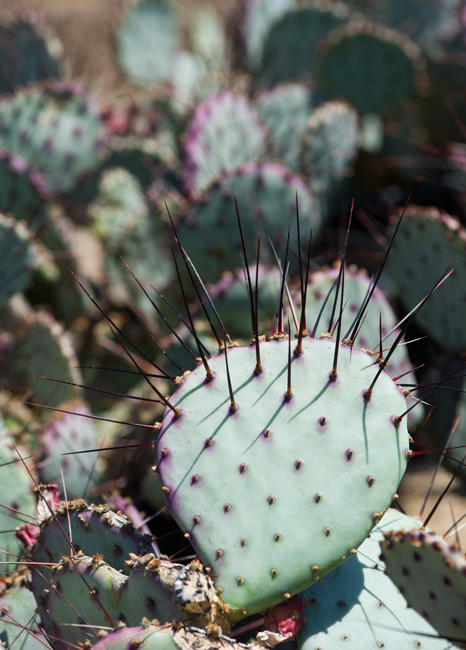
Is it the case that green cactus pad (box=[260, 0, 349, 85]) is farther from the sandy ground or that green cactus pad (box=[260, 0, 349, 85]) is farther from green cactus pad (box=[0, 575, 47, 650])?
green cactus pad (box=[0, 575, 47, 650])

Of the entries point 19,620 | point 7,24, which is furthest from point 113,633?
point 7,24

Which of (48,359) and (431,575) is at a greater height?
(48,359)

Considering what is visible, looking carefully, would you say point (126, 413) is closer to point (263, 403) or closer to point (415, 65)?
point (263, 403)

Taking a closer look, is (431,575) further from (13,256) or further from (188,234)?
(13,256)

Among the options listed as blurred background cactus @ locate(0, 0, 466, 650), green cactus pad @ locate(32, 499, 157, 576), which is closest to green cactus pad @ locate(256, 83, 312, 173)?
blurred background cactus @ locate(0, 0, 466, 650)

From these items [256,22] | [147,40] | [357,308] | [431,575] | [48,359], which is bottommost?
[431,575]

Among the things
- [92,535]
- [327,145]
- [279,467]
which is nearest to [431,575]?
[279,467]
